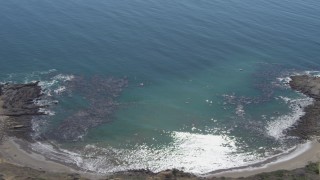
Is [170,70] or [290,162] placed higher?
[170,70]

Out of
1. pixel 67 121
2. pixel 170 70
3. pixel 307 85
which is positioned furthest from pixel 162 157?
pixel 307 85

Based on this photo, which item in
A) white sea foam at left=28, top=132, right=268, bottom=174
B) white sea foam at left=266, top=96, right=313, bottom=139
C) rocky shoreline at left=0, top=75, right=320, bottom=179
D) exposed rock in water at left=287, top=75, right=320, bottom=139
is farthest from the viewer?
white sea foam at left=266, top=96, right=313, bottom=139

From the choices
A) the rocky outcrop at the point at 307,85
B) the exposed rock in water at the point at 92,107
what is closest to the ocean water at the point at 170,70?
the exposed rock in water at the point at 92,107

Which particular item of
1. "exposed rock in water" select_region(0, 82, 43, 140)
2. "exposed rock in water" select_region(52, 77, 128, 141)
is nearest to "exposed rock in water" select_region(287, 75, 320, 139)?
"exposed rock in water" select_region(52, 77, 128, 141)

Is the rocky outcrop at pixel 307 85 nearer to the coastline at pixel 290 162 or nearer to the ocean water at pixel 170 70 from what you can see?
the ocean water at pixel 170 70

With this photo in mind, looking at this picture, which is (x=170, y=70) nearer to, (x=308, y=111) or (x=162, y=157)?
(x=162, y=157)

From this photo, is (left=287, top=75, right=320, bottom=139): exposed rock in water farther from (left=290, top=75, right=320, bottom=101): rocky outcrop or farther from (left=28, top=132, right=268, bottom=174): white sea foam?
(left=28, top=132, right=268, bottom=174): white sea foam
